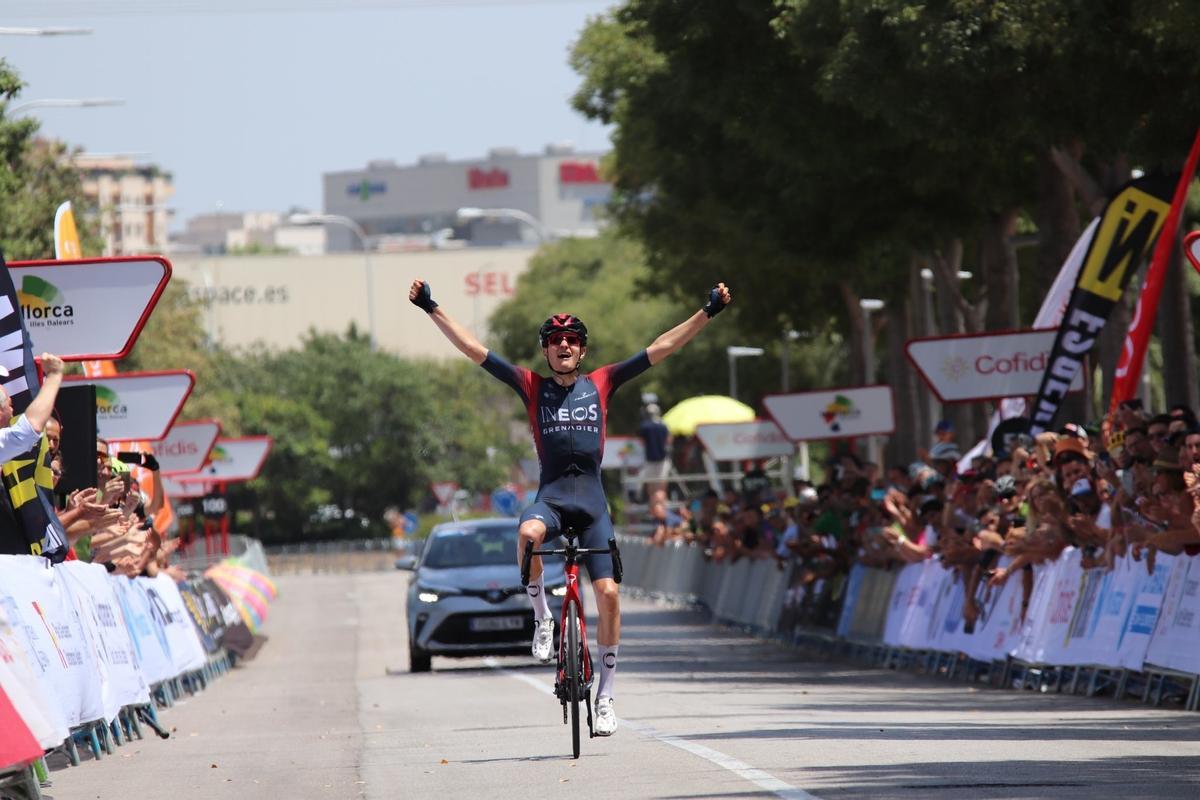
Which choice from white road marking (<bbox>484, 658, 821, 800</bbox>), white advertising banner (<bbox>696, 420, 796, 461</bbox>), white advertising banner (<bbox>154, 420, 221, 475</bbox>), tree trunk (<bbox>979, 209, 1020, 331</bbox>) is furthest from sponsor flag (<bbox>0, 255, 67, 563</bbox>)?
white advertising banner (<bbox>696, 420, 796, 461</bbox>)

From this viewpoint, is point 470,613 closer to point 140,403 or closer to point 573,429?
point 140,403

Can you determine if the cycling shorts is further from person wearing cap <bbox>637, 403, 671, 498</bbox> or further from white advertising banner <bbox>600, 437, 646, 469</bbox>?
white advertising banner <bbox>600, 437, 646, 469</bbox>

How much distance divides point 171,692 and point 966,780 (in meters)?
12.6

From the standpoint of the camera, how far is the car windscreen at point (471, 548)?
27516 mm

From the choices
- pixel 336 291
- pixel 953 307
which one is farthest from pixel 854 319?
pixel 336 291

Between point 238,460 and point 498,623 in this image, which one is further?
point 238,460

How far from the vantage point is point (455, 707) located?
1977 centimetres

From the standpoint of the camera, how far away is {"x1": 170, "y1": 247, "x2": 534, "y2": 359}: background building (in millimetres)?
144375

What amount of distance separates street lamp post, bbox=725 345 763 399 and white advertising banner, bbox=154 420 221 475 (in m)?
42.4

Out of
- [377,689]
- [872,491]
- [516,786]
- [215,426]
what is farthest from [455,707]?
[215,426]

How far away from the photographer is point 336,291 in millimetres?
146750

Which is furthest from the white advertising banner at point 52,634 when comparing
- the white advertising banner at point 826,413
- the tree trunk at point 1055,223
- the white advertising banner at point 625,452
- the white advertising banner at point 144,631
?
the white advertising banner at point 625,452

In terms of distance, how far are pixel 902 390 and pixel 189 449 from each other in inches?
555

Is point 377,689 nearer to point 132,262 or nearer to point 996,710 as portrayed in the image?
point 132,262
